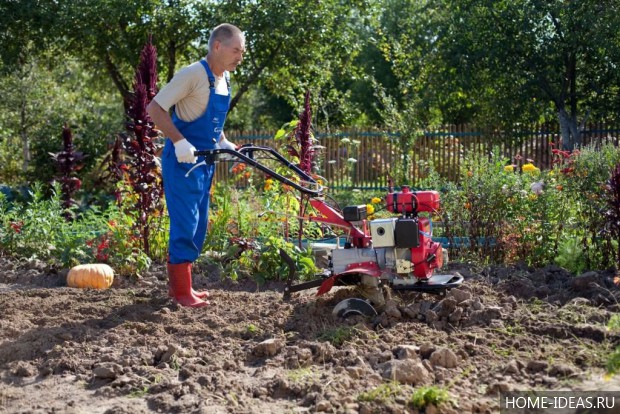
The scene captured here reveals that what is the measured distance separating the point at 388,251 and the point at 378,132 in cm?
1242

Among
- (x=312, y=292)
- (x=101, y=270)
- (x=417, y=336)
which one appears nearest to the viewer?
(x=417, y=336)

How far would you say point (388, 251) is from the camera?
17.0ft

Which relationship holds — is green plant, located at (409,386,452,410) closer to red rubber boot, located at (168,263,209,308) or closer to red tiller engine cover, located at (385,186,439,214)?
red tiller engine cover, located at (385,186,439,214)

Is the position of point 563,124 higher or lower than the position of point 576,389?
higher

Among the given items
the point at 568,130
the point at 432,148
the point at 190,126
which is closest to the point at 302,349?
→ the point at 190,126

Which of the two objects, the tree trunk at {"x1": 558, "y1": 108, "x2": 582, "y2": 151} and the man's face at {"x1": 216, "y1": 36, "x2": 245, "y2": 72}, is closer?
the man's face at {"x1": 216, "y1": 36, "x2": 245, "y2": 72}

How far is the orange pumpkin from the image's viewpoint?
661cm

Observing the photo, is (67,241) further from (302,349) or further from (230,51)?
(302,349)

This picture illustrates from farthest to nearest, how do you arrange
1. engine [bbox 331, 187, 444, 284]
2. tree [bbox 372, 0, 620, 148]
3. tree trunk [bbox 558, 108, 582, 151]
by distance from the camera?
tree trunk [bbox 558, 108, 582, 151], tree [bbox 372, 0, 620, 148], engine [bbox 331, 187, 444, 284]

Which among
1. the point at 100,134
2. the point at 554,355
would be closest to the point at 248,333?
the point at 554,355

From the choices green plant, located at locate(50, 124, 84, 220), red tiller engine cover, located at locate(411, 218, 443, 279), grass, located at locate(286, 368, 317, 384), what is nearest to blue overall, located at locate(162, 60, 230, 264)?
red tiller engine cover, located at locate(411, 218, 443, 279)

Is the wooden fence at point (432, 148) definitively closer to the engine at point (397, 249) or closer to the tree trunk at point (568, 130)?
the tree trunk at point (568, 130)

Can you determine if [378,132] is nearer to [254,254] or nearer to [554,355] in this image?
[254,254]

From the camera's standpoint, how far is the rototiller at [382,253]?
5.07 m
